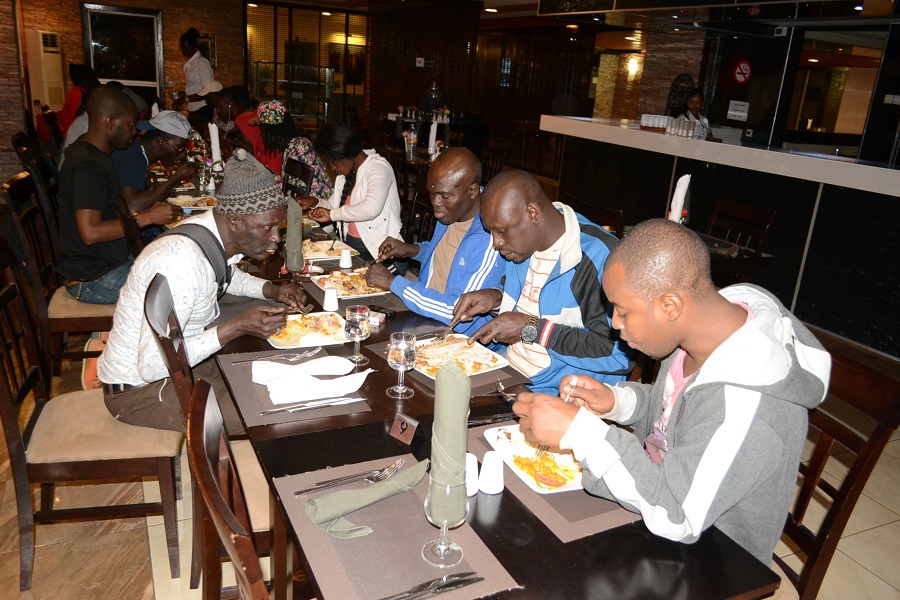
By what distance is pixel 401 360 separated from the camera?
172 cm

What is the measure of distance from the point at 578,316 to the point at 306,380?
943 millimetres

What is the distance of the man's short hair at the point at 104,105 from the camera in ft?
11.1

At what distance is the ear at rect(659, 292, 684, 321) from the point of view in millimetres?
1265

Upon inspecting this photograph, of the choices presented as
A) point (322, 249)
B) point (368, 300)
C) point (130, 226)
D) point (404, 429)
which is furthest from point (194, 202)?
point (404, 429)

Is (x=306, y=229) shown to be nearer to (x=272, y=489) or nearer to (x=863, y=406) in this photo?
(x=272, y=489)

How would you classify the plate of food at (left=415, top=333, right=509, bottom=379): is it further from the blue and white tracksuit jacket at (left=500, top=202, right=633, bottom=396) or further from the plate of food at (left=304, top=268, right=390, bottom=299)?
the plate of food at (left=304, top=268, right=390, bottom=299)

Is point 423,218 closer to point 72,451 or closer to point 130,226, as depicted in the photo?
point 130,226

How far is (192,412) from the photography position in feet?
3.70

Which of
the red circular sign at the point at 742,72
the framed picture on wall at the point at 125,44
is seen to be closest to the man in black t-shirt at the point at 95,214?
the red circular sign at the point at 742,72

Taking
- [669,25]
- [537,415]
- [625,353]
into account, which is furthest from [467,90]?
[537,415]

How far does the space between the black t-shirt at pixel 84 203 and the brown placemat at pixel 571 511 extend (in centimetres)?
279

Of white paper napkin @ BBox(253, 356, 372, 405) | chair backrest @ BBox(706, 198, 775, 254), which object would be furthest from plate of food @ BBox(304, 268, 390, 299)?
chair backrest @ BBox(706, 198, 775, 254)

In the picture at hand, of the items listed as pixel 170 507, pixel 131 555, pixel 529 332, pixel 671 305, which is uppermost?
pixel 671 305

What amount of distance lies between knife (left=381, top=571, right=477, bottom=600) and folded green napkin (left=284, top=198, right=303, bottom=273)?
1.88 meters
